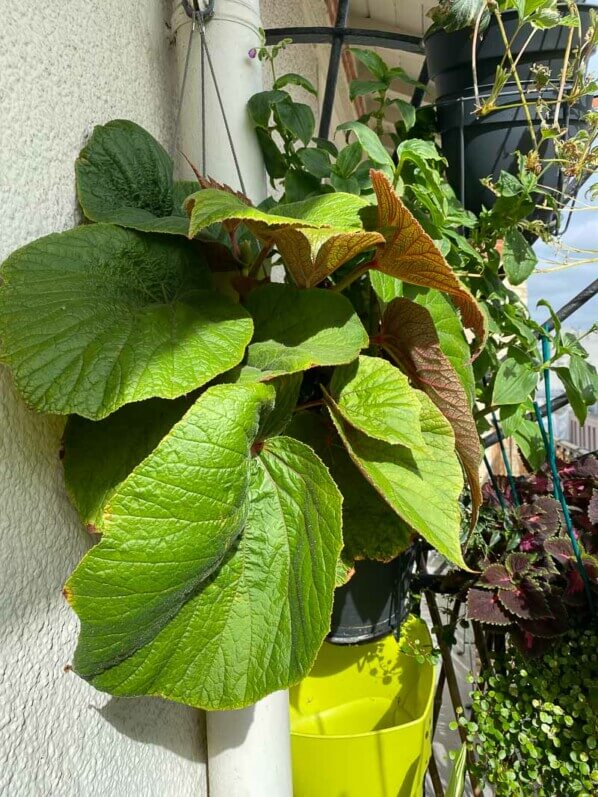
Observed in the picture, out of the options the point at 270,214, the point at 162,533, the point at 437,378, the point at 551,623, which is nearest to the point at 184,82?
the point at 270,214

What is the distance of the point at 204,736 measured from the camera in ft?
2.32

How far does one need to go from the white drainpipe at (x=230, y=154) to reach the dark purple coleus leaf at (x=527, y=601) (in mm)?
309

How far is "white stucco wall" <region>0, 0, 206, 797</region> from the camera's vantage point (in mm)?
385

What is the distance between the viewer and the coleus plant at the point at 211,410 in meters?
0.34

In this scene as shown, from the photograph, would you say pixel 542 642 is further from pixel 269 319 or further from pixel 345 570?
pixel 269 319

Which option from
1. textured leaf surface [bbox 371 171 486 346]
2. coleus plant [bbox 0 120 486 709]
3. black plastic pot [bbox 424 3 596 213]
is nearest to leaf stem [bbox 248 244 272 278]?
coleus plant [bbox 0 120 486 709]

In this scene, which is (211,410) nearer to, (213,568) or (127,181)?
(213,568)

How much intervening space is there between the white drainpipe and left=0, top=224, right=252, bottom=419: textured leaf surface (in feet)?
0.90

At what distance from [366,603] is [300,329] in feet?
1.38

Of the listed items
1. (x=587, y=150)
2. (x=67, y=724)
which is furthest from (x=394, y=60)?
(x=67, y=724)

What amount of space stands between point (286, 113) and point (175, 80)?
15cm

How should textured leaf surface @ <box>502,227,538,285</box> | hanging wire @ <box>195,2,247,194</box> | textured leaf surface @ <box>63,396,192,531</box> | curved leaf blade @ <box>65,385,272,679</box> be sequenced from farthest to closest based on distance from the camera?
textured leaf surface @ <box>502,227,538,285</box>, hanging wire @ <box>195,2,247,194</box>, textured leaf surface @ <box>63,396,192,531</box>, curved leaf blade @ <box>65,385,272,679</box>

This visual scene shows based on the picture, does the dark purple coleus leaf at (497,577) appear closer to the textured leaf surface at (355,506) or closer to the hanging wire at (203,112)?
the textured leaf surface at (355,506)

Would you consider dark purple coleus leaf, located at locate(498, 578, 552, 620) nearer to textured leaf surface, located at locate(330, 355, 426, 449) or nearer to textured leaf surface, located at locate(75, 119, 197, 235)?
textured leaf surface, located at locate(330, 355, 426, 449)
